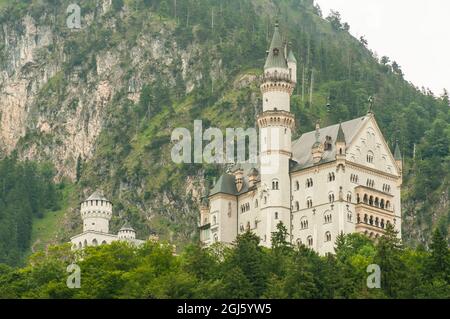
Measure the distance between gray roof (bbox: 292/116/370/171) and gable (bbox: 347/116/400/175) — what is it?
27.5 inches

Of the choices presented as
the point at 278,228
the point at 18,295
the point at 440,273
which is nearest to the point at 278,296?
the point at 440,273

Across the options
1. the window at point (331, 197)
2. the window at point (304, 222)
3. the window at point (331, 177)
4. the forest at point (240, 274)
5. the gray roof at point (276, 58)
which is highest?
the gray roof at point (276, 58)

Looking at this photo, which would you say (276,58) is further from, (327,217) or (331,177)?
(327,217)

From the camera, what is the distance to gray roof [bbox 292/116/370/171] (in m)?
161

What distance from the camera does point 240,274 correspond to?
118 m

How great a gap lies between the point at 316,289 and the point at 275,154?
48.8m

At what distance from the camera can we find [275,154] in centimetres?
16188

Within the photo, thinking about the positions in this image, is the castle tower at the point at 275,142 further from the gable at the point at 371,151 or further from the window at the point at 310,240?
the gable at the point at 371,151

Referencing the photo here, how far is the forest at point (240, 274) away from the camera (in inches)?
4528

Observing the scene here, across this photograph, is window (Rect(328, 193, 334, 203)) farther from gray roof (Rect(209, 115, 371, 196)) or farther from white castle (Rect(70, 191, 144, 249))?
white castle (Rect(70, 191, 144, 249))

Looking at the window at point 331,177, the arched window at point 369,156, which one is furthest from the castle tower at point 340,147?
the arched window at point 369,156

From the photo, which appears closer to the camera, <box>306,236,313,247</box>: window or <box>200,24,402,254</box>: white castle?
<box>306,236,313,247</box>: window

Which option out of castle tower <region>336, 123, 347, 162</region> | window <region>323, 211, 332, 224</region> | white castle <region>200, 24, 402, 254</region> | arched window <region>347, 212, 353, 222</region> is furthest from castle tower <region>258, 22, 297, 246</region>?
arched window <region>347, 212, 353, 222</region>

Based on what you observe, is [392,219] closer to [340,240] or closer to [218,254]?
[340,240]
